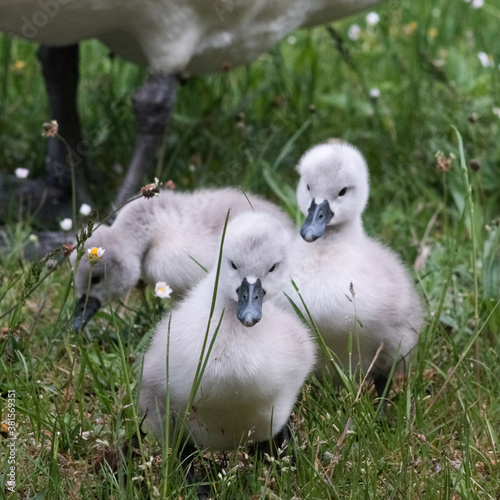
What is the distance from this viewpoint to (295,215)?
389 centimetres

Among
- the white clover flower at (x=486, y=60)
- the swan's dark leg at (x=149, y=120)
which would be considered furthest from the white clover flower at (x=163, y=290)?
the white clover flower at (x=486, y=60)

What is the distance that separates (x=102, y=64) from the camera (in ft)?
19.4

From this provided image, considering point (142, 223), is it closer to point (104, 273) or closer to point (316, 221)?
point (104, 273)

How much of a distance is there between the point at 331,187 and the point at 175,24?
53.9 inches

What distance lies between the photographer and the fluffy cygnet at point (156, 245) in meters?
3.20

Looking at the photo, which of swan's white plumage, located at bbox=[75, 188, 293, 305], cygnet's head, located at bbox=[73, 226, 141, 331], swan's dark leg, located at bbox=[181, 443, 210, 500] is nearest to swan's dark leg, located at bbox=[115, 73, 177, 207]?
swan's white plumage, located at bbox=[75, 188, 293, 305]

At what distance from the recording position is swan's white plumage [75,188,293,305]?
320cm

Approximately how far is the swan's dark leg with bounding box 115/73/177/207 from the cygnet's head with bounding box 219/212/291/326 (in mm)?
1696

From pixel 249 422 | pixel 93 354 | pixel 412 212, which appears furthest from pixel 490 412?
pixel 412 212

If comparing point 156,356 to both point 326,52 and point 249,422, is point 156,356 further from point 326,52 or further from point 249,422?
point 326,52

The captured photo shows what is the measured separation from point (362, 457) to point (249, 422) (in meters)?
0.31

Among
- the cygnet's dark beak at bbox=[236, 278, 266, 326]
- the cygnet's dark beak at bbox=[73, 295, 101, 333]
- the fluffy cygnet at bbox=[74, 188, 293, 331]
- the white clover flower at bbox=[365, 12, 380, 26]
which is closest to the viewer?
the cygnet's dark beak at bbox=[236, 278, 266, 326]

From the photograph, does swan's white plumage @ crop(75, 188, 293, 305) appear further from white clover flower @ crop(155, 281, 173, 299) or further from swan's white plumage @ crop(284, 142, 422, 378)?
swan's white plumage @ crop(284, 142, 422, 378)

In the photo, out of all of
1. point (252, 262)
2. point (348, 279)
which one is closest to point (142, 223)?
point (348, 279)
